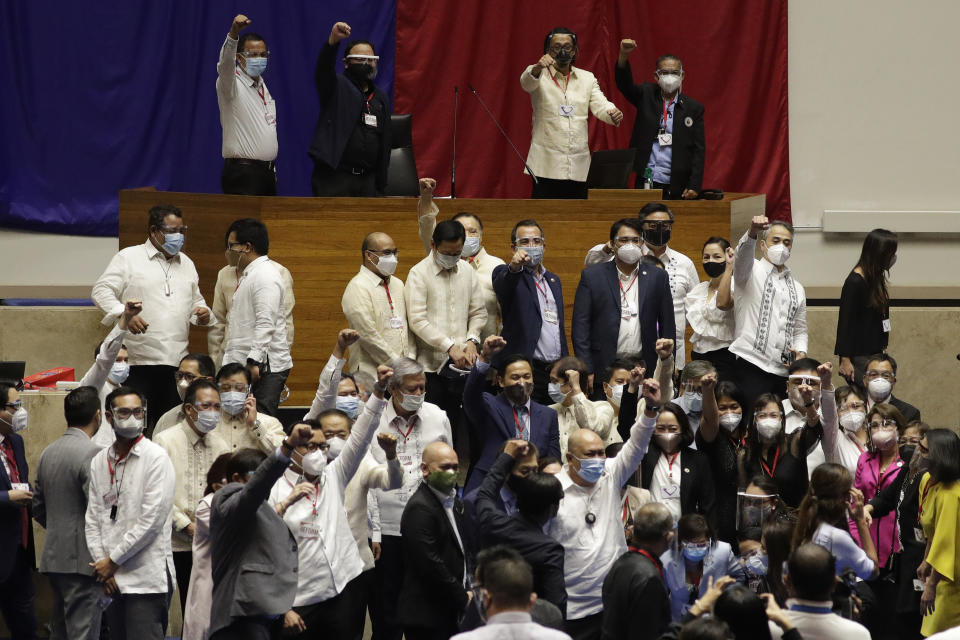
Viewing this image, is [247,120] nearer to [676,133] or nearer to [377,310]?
[377,310]

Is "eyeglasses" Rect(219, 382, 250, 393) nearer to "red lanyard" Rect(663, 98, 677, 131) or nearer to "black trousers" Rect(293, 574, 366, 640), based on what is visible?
"black trousers" Rect(293, 574, 366, 640)

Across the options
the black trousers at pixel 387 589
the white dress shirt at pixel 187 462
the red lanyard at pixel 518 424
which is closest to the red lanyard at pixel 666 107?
the red lanyard at pixel 518 424

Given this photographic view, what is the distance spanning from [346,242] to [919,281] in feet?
18.2

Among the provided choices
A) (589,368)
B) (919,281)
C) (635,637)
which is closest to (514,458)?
(635,637)

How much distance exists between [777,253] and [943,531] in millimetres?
2188

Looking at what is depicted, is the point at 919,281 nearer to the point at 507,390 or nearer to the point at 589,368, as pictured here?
the point at 589,368

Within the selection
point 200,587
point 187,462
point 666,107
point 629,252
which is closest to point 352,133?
point 629,252

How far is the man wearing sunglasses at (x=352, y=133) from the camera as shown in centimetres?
884

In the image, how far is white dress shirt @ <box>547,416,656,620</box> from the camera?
20.1 ft

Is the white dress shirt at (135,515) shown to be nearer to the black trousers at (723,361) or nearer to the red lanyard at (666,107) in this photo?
the black trousers at (723,361)

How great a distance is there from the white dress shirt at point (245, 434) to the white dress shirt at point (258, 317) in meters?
0.98

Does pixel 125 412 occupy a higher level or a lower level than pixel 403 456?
higher

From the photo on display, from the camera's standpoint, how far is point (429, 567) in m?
5.84

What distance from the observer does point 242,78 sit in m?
8.91
